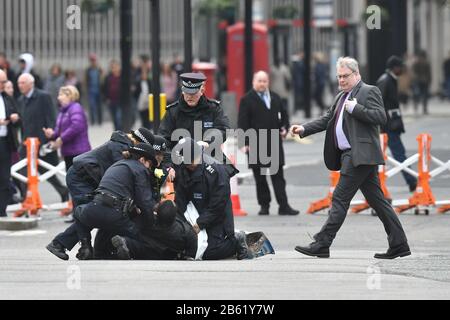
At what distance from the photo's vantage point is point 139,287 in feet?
35.1

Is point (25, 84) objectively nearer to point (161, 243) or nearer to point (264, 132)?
point (264, 132)

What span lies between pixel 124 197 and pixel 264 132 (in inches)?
199

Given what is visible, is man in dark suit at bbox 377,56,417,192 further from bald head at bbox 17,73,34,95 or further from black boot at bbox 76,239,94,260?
black boot at bbox 76,239,94,260

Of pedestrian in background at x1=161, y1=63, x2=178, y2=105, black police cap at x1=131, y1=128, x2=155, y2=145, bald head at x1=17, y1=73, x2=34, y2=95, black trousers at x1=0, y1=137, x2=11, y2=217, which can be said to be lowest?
black trousers at x1=0, y1=137, x2=11, y2=217

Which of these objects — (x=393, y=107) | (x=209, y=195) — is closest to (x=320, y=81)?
(x=393, y=107)

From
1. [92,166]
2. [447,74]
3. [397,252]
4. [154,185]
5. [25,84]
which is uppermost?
[25,84]

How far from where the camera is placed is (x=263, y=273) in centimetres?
1151

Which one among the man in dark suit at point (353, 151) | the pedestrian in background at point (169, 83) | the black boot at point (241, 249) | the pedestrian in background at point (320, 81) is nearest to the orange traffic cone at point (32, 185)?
the black boot at point (241, 249)

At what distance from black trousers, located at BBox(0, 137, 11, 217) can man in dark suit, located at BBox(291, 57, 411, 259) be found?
5.21 m

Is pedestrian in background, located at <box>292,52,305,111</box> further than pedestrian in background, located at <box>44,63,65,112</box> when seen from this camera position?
Yes

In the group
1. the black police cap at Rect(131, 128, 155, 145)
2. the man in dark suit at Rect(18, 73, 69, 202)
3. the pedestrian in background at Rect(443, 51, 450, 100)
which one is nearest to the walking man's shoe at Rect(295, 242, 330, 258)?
the black police cap at Rect(131, 128, 155, 145)

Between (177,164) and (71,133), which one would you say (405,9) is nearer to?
(71,133)

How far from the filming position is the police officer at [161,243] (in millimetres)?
12797

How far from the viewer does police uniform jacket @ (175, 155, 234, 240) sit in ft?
42.4
